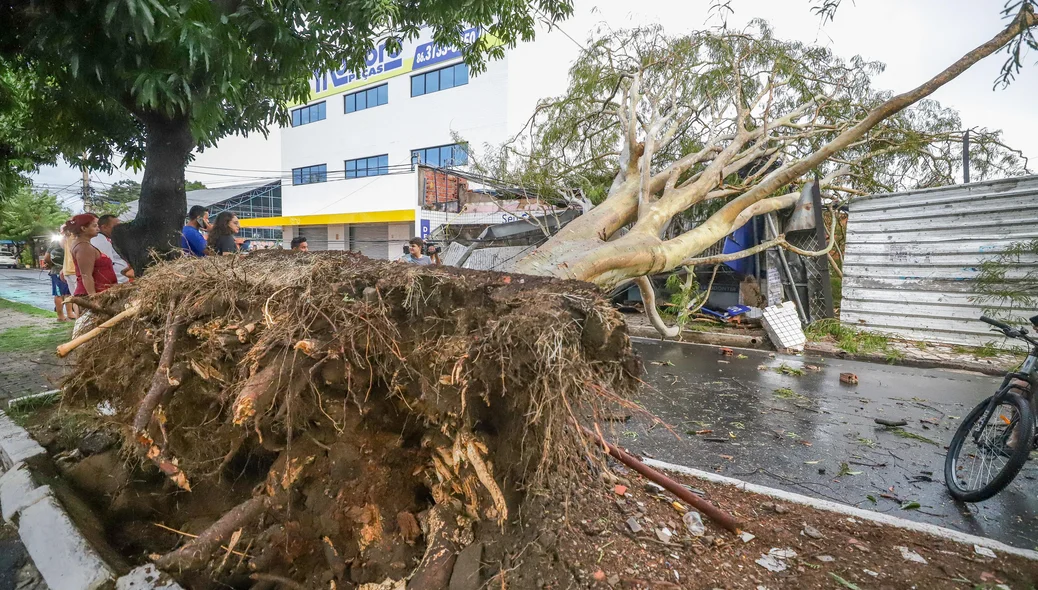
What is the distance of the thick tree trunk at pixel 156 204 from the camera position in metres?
4.83

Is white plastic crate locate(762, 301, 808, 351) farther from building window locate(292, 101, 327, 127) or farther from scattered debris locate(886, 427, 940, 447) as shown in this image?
building window locate(292, 101, 327, 127)

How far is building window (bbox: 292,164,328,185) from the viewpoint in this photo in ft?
77.9

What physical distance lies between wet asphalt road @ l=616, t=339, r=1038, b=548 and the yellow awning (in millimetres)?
14462

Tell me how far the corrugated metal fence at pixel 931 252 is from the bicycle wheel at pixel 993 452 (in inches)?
201

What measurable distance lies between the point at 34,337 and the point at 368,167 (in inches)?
657

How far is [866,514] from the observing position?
2.75 meters

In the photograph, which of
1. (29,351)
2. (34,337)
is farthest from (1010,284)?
(34,337)

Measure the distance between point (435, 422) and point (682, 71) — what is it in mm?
7444

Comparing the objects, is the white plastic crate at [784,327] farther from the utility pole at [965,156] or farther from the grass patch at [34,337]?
the grass patch at [34,337]

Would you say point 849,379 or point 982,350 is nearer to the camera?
point 849,379

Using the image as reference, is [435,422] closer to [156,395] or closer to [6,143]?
[156,395]

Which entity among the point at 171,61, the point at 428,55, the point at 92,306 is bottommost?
the point at 92,306

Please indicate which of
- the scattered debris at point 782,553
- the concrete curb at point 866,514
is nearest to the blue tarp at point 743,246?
the concrete curb at point 866,514

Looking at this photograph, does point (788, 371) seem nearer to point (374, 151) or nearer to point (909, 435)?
point (909, 435)
